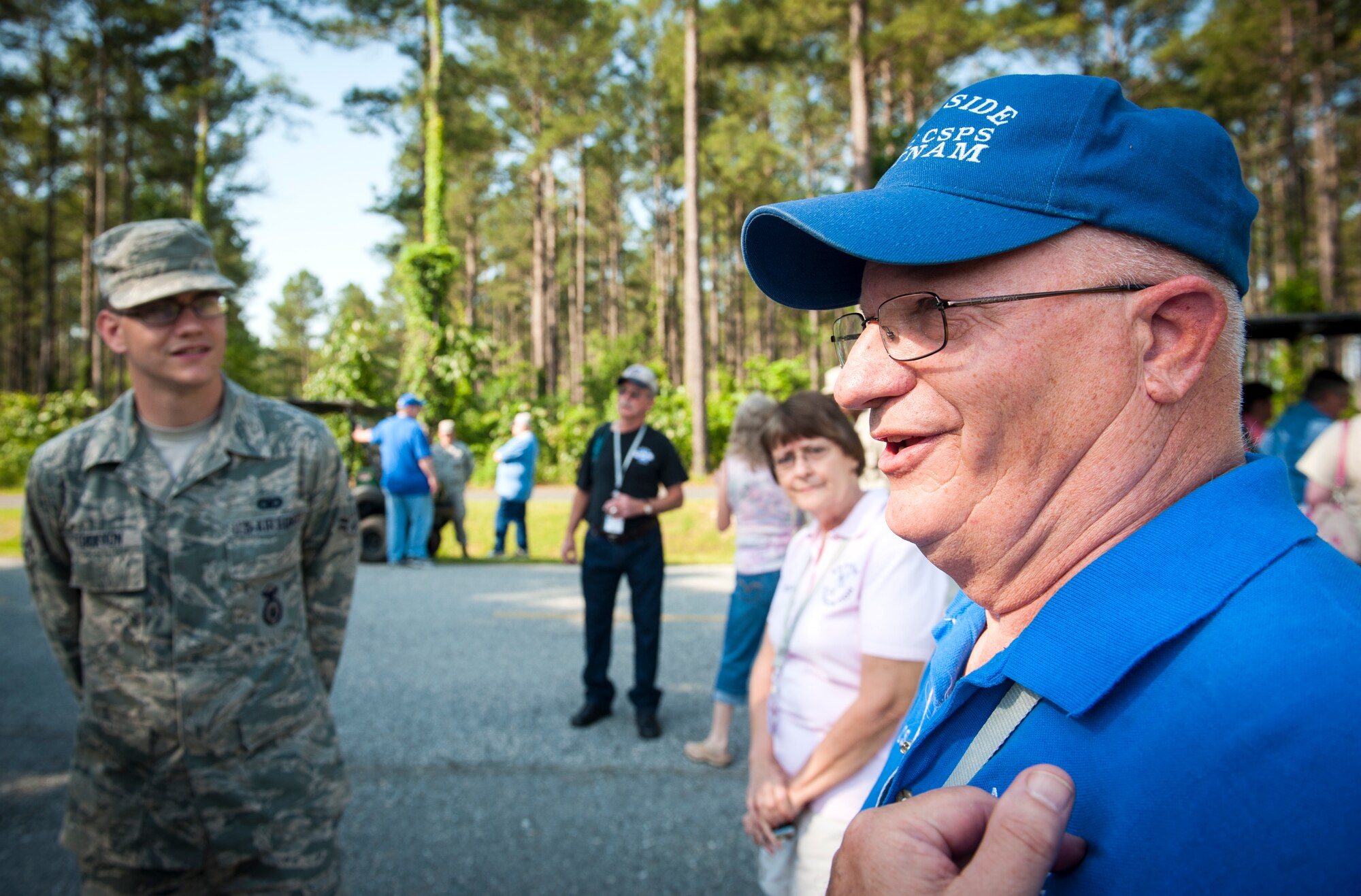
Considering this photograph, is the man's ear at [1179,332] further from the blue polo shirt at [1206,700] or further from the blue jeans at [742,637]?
the blue jeans at [742,637]

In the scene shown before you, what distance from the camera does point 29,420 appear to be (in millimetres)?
23266

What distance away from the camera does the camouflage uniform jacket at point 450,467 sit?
36.4 feet

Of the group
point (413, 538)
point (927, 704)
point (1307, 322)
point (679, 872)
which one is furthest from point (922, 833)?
point (413, 538)

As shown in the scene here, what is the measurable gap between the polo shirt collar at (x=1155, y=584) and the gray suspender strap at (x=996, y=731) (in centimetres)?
3

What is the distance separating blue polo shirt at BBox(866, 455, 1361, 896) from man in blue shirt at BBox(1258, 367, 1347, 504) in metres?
6.78

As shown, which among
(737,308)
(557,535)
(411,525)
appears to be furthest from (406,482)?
(737,308)

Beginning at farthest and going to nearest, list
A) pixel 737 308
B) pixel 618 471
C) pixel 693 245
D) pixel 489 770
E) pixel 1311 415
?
1. pixel 737 308
2. pixel 693 245
3. pixel 1311 415
4. pixel 618 471
5. pixel 489 770

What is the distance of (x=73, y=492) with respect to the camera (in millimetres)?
2281

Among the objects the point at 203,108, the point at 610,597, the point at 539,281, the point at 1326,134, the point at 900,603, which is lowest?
the point at 610,597

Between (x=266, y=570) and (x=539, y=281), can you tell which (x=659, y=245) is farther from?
(x=266, y=570)

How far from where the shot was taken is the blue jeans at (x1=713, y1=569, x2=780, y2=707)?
4391 mm

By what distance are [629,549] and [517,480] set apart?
6173mm

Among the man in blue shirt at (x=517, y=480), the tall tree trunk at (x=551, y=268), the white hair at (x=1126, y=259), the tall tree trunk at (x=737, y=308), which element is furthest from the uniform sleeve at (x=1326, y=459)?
the tall tree trunk at (x=737, y=308)

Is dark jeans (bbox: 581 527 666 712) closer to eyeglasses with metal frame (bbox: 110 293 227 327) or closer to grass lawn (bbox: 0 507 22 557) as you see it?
eyeglasses with metal frame (bbox: 110 293 227 327)
